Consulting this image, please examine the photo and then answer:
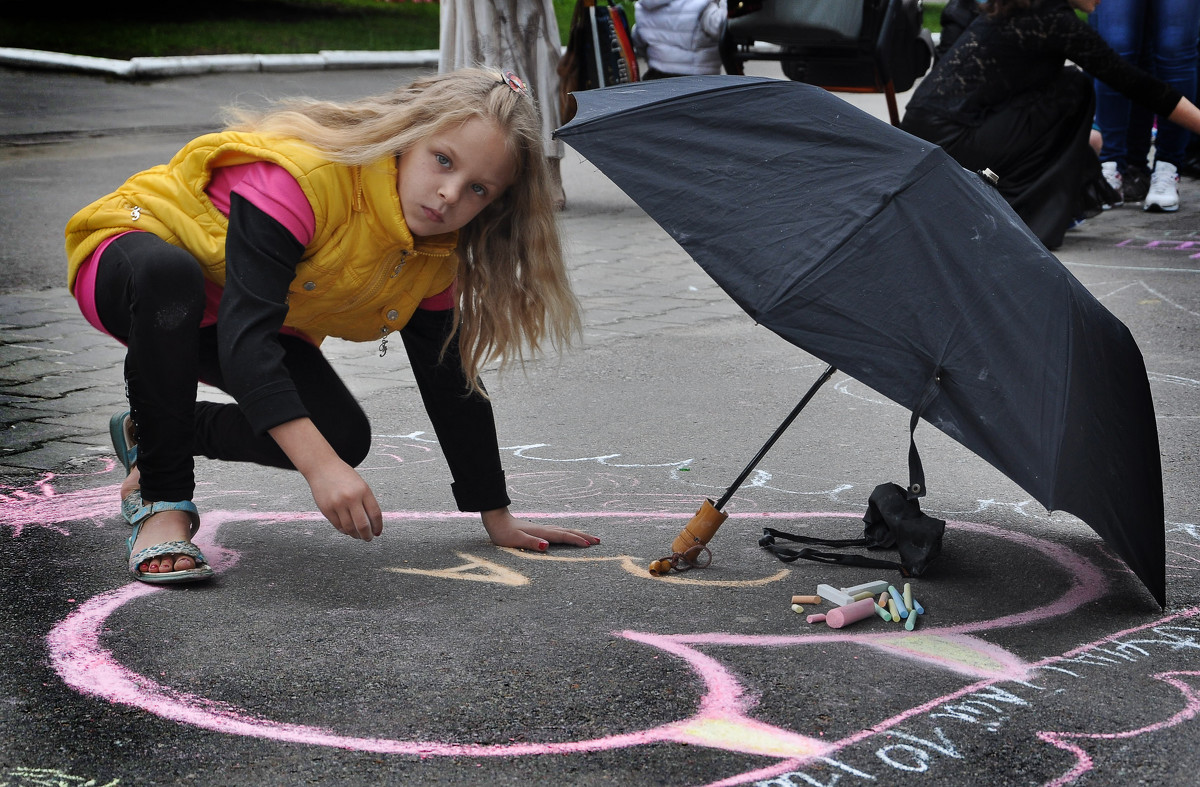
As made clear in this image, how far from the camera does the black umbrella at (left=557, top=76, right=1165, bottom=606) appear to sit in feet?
7.07

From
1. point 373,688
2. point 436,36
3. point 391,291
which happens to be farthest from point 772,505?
point 436,36

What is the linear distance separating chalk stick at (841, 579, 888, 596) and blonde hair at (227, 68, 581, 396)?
79 cm

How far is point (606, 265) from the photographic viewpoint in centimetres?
620

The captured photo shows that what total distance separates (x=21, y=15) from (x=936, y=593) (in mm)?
13770

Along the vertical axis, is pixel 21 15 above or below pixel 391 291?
above

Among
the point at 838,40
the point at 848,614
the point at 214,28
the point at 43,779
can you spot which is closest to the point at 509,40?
the point at 838,40

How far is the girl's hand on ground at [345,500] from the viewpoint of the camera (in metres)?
2.25

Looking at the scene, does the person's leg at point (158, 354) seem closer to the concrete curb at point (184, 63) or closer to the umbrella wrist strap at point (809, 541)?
the umbrella wrist strap at point (809, 541)

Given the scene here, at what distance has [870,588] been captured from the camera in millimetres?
2518

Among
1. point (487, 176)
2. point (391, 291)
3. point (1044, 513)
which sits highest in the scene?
point (487, 176)

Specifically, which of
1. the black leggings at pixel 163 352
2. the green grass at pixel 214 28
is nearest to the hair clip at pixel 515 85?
the black leggings at pixel 163 352

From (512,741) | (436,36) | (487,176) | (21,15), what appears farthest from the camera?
(436,36)

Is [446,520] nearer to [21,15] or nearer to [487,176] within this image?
[487,176]

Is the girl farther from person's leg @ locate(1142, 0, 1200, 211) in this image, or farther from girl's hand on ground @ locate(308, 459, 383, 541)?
person's leg @ locate(1142, 0, 1200, 211)
